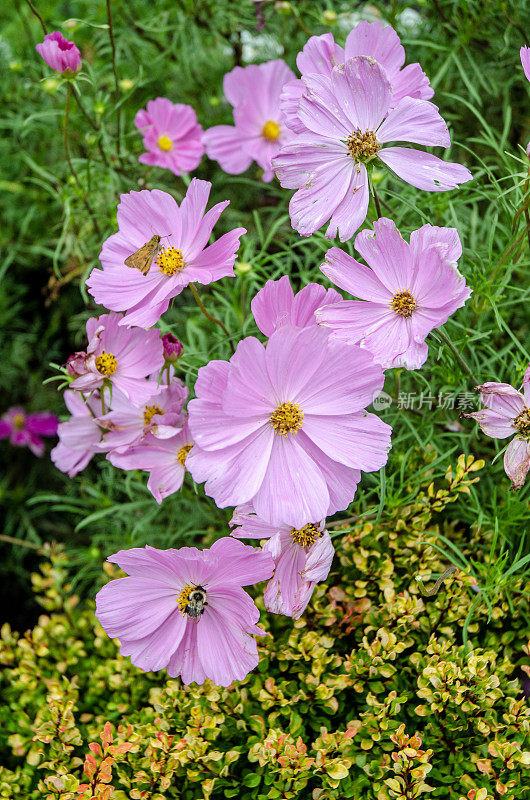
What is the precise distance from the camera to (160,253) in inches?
34.2

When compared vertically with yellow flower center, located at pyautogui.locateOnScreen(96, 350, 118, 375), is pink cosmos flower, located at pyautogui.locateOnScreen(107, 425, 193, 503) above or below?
below

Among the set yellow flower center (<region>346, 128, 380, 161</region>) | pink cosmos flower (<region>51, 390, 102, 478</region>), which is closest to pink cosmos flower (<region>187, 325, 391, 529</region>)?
yellow flower center (<region>346, 128, 380, 161</region>)

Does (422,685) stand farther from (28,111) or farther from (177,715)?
(28,111)

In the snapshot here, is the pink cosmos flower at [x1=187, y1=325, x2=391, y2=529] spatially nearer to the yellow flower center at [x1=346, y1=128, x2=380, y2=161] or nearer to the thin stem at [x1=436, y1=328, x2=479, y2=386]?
the thin stem at [x1=436, y1=328, x2=479, y2=386]

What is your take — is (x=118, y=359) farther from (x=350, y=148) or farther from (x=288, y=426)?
(x=350, y=148)

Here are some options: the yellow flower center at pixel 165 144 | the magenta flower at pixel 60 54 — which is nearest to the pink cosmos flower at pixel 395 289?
the magenta flower at pixel 60 54

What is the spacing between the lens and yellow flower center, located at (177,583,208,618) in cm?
79

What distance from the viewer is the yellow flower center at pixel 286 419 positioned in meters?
0.78

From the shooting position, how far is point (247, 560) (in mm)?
764

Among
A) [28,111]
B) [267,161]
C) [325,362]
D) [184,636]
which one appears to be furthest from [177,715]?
[28,111]

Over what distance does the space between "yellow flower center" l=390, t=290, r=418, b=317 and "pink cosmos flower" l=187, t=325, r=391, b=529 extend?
0.09 m

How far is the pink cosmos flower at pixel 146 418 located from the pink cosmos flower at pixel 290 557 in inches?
6.4

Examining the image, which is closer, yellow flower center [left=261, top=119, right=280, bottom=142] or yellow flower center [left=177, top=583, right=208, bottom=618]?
yellow flower center [left=177, top=583, right=208, bottom=618]

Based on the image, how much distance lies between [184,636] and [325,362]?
0.37m
